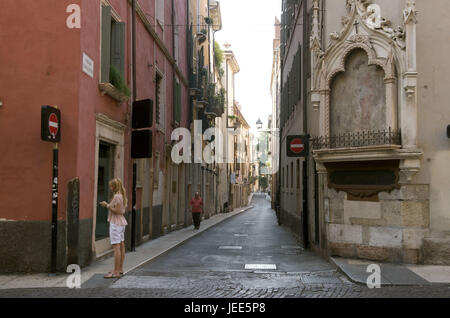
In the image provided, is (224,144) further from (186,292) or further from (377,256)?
(186,292)

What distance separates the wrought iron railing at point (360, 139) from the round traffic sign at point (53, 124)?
231 inches

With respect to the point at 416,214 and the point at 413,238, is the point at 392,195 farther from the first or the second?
the point at 413,238

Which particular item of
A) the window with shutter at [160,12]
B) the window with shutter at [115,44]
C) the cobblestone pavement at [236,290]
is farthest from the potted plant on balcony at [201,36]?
the cobblestone pavement at [236,290]

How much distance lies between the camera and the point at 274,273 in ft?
33.6

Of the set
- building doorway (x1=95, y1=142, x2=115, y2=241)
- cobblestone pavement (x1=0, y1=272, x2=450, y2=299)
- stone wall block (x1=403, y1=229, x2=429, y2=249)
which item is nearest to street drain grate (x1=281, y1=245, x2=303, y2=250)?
stone wall block (x1=403, y1=229, x2=429, y2=249)

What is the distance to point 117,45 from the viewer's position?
12977mm

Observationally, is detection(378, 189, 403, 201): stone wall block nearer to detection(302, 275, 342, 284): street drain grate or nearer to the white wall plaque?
detection(302, 275, 342, 284): street drain grate

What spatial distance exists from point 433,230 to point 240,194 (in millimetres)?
57197

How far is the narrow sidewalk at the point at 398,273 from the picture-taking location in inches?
340

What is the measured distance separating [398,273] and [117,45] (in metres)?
8.27

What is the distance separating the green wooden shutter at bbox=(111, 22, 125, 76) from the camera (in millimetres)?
12961

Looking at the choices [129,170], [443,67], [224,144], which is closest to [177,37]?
[129,170]

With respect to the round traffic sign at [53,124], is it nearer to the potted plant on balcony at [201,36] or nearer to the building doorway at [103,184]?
the building doorway at [103,184]

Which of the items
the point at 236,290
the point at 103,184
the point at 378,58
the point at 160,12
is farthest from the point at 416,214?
the point at 160,12
